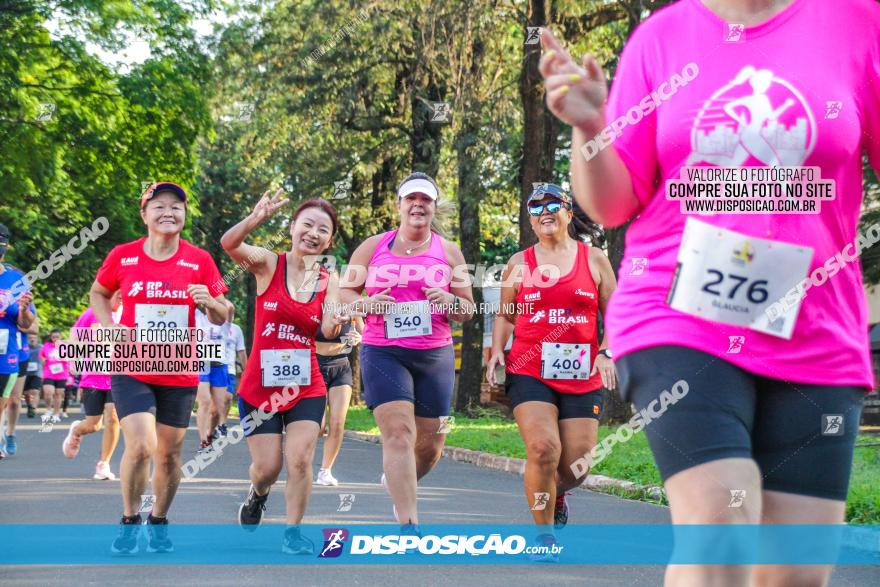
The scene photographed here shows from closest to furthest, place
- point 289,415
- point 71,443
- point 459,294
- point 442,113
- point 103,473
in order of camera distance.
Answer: point 289,415 → point 459,294 → point 71,443 → point 103,473 → point 442,113

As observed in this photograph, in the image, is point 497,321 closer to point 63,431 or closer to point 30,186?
point 63,431

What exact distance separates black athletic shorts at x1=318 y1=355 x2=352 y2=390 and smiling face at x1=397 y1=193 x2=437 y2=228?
416 cm

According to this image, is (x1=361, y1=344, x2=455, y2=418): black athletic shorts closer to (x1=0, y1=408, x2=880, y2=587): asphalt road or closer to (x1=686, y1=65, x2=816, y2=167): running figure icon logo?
(x1=0, y1=408, x2=880, y2=587): asphalt road

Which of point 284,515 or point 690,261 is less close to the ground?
point 690,261

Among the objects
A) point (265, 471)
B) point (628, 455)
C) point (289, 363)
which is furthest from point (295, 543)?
point (628, 455)

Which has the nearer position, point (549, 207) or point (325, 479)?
point (549, 207)

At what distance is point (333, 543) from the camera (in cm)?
786

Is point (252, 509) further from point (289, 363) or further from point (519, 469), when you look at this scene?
point (519, 469)

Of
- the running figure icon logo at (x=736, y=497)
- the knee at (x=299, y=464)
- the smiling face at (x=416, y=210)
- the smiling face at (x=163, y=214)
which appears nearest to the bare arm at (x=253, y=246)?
the smiling face at (x=163, y=214)

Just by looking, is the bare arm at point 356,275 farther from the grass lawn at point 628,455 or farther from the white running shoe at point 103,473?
the white running shoe at point 103,473

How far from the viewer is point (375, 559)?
7.80 metres

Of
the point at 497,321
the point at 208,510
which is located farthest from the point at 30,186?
the point at 497,321

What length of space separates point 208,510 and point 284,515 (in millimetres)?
603

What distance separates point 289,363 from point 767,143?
5202 millimetres
